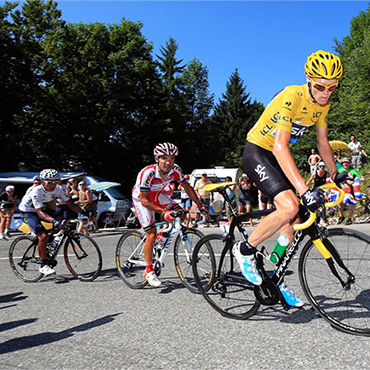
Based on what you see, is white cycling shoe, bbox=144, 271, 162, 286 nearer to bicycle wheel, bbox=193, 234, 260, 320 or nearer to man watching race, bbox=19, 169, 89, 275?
bicycle wheel, bbox=193, 234, 260, 320

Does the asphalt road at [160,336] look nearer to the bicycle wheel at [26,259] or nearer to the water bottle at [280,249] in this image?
the water bottle at [280,249]

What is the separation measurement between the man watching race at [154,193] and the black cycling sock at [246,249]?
4.79ft

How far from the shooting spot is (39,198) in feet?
21.0

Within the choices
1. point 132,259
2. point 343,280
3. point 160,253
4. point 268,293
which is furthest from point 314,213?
point 132,259

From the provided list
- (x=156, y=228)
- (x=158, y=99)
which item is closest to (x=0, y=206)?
(x=156, y=228)

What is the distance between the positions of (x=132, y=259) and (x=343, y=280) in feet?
10.3

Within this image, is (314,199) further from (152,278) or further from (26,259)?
(26,259)

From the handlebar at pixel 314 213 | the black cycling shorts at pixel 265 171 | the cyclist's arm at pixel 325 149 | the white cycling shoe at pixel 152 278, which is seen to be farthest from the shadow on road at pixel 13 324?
the cyclist's arm at pixel 325 149

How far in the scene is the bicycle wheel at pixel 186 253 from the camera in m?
5.14

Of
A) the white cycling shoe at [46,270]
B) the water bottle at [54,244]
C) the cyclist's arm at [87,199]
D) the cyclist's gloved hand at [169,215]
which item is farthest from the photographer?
the cyclist's arm at [87,199]

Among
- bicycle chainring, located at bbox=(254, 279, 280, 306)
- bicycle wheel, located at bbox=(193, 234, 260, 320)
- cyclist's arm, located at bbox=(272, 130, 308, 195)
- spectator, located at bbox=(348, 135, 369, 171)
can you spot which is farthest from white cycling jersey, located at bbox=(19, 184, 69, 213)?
spectator, located at bbox=(348, 135, 369, 171)

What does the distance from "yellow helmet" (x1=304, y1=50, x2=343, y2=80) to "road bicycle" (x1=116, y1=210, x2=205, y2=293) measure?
8.03ft

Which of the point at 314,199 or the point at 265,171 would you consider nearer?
the point at 314,199

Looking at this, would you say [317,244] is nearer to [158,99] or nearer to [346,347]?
[346,347]
